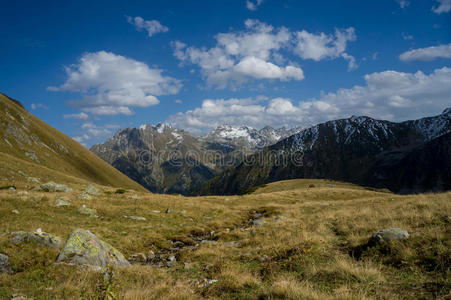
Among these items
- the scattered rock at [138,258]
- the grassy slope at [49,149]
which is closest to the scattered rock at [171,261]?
the scattered rock at [138,258]

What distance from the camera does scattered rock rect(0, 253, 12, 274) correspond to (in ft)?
27.5

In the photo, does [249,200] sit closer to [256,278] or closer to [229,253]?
[229,253]

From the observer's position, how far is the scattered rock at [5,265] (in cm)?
839

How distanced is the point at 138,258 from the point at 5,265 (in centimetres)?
588

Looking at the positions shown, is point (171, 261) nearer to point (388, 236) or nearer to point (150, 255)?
point (150, 255)

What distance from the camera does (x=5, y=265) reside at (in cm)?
858

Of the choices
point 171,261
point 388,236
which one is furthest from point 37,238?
point 388,236

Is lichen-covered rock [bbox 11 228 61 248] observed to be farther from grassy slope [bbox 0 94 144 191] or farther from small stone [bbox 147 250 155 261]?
grassy slope [bbox 0 94 144 191]

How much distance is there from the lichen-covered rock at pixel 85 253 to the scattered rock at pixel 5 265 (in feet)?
4.96

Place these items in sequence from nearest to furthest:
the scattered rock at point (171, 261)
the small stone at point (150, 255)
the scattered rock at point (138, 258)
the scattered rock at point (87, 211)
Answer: the scattered rock at point (171, 261)
the scattered rock at point (138, 258)
the small stone at point (150, 255)
the scattered rock at point (87, 211)

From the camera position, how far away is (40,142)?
107m

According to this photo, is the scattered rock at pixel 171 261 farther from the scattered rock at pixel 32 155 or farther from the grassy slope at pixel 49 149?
the scattered rock at pixel 32 155

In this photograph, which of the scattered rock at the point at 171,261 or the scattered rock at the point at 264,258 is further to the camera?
the scattered rock at the point at 171,261

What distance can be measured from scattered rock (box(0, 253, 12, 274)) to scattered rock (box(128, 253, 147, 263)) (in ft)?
17.6
